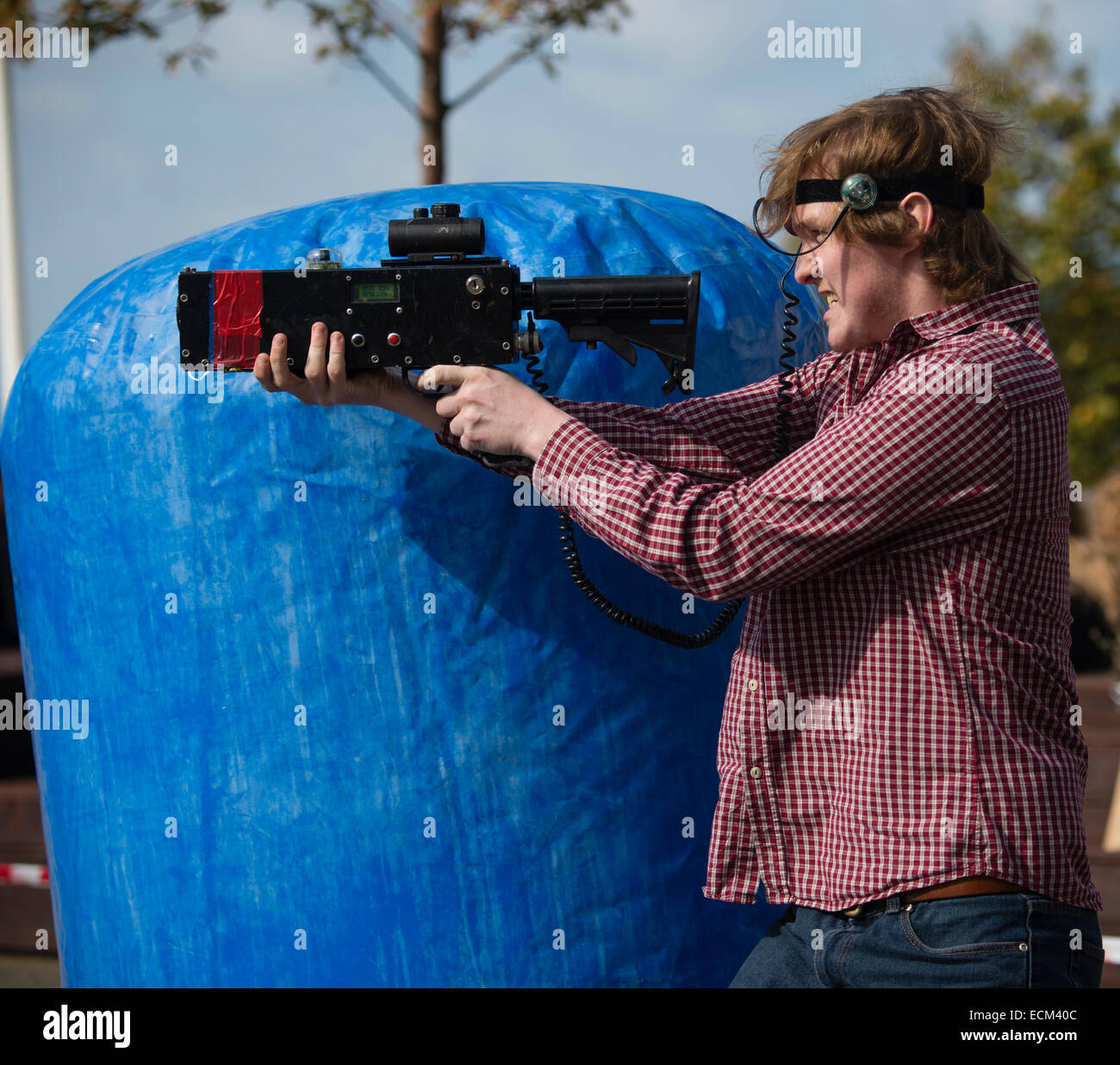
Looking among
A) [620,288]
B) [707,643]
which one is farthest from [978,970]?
[620,288]

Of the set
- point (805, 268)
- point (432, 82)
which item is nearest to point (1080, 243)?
point (432, 82)

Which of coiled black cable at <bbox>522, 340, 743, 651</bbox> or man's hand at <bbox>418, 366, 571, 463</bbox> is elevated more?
man's hand at <bbox>418, 366, 571, 463</bbox>

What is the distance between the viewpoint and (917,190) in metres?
1.90

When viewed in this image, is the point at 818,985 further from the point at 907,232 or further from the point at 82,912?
the point at 82,912

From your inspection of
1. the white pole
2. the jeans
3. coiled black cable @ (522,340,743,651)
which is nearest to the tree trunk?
the white pole

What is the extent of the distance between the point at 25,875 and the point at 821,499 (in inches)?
178

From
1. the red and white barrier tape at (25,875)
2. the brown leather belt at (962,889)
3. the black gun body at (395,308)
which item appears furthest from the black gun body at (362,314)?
the red and white barrier tape at (25,875)

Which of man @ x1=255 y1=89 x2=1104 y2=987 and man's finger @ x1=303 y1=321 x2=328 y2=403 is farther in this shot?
man's finger @ x1=303 y1=321 x2=328 y2=403

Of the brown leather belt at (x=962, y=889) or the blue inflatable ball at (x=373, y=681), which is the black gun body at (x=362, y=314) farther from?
the brown leather belt at (x=962, y=889)

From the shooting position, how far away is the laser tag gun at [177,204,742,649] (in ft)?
6.57

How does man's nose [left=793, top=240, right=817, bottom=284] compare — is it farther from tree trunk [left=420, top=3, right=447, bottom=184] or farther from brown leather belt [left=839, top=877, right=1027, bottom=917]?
tree trunk [left=420, top=3, right=447, bottom=184]

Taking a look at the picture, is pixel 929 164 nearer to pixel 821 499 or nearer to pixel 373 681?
pixel 821 499
